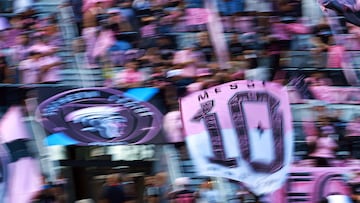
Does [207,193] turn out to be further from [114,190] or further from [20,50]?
[20,50]

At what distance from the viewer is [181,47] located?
5562 millimetres

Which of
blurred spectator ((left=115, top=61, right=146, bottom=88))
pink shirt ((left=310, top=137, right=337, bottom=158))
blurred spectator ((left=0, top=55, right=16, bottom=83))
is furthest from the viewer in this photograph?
blurred spectator ((left=0, top=55, right=16, bottom=83))

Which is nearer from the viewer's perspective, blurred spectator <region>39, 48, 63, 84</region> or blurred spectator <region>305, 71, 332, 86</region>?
blurred spectator <region>305, 71, 332, 86</region>

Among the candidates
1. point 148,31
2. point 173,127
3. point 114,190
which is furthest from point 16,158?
point 148,31

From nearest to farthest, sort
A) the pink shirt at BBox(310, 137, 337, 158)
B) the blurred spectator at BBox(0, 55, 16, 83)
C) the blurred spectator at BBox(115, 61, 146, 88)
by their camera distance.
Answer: the pink shirt at BBox(310, 137, 337, 158) < the blurred spectator at BBox(115, 61, 146, 88) < the blurred spectator at BBox(0, 55, 16, 83)

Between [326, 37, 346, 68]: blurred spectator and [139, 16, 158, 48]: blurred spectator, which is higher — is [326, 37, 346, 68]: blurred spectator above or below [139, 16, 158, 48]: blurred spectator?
below

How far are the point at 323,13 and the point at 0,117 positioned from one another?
3.02 meters

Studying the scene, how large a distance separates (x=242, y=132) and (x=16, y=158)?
6.60 feet

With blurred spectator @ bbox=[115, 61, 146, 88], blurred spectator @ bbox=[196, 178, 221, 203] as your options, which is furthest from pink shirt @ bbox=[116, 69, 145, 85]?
blurred spectator @ bbox=[196, 178, 221, 203]

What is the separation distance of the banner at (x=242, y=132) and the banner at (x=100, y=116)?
318mm

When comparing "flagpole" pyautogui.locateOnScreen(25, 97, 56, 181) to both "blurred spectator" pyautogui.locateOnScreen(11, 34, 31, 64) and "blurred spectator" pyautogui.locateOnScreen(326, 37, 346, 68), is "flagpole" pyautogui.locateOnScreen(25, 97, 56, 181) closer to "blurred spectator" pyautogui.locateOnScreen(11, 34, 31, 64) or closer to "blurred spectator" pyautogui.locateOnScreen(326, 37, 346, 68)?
"blurred spectator" pyautogui.locateOnScreen(11, 34, 31, 64)

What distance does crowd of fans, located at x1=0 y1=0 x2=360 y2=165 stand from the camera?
5.49 m

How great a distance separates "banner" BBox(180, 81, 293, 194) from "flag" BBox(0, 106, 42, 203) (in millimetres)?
1421

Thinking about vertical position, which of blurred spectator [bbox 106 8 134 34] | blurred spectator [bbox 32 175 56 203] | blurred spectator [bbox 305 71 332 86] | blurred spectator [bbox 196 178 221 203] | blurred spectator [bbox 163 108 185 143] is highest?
blurred spectator [bbox 106 8 134 34]
